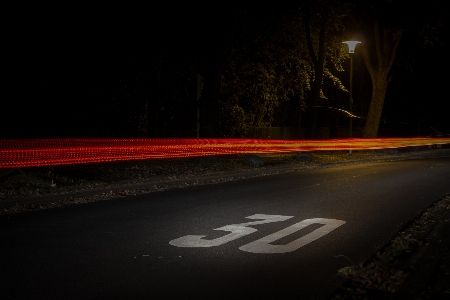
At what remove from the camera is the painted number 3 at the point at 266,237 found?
8.73m

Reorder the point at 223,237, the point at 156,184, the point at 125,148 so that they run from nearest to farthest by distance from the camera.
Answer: the point at 223,237 → the point at 156,184 → the point at 125,148

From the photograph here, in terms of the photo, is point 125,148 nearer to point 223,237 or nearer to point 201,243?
point 223,237

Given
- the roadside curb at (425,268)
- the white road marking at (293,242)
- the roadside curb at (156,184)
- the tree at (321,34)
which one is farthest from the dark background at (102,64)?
the roadside curb at (425,268)

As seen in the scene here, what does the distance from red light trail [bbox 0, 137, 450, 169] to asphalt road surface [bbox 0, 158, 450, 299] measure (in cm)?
386

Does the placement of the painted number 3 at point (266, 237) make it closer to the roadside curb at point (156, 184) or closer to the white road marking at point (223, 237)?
the white road marking at point (223, 237)

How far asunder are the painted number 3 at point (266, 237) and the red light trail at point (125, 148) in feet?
26.1

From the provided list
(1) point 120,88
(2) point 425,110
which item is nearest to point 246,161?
(1) point 120,88

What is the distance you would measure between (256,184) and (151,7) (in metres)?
9.98

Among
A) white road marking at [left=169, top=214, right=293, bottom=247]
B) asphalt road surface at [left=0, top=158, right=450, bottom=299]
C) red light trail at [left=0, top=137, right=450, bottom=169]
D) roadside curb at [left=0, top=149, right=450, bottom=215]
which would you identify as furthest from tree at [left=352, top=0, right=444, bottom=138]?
white road marking at [left=169, top=214, right=293, bottom=247]

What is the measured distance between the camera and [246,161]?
24328 mm

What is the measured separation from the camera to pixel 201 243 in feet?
29.5

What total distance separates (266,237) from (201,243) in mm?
1114

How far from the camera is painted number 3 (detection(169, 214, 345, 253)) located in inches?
Answer: 344

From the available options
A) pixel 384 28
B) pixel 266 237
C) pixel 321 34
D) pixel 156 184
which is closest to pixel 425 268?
pixel 266 237
